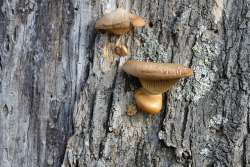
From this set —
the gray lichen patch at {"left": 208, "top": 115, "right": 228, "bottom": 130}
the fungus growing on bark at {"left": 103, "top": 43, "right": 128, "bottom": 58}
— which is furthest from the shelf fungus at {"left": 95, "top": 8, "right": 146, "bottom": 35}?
the gray lichen patch at {"left": 208, "top": 115, "right": 228, "bottom": 130}

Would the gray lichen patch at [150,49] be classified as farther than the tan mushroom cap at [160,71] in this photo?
Yes

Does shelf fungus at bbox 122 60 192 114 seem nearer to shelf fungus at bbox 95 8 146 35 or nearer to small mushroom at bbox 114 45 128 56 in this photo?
small mushroom at bbox 114 45 128 56

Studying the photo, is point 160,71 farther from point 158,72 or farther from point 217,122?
point 217,122

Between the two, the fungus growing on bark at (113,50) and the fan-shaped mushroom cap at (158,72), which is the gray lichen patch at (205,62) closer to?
the fan-shaped mushroom cap at (158,72)

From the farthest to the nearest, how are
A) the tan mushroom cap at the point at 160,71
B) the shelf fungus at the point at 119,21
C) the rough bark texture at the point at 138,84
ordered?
the rough bark texture at the point at 138,84, the shelf fungus at the point at 119,21, the tan mushroom cap at the point at 160,71

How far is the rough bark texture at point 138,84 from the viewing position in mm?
2648

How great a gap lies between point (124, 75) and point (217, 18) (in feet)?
2.61

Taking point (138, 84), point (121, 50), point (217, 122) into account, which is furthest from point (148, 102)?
point (217, 122)

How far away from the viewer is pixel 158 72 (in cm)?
232

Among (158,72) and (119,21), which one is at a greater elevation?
(119,21)

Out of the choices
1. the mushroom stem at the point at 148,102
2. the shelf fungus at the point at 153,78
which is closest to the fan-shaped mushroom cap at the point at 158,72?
the shelf fungus at the point at 153,78

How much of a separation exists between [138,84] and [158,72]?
39 centimetres

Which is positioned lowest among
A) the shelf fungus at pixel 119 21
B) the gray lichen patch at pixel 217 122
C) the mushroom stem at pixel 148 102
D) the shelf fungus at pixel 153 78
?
the gray lichen patch at pixel 217 122

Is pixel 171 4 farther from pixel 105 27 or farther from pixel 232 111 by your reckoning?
pixel 232 111
